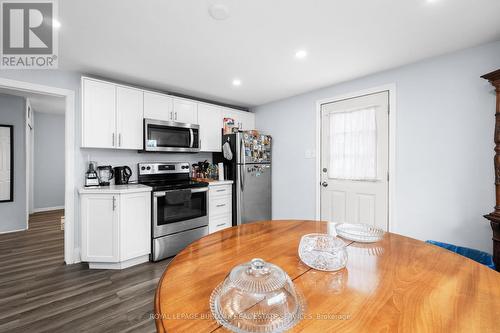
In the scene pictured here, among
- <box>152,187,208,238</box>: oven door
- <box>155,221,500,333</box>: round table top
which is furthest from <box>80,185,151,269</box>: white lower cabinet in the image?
<box>155,221,500,333</box>: round table top

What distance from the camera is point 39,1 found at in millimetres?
1555

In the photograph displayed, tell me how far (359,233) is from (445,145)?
1.75 m

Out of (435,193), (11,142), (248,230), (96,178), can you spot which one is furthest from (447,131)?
(11,142)

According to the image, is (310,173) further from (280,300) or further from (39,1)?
(39,1)

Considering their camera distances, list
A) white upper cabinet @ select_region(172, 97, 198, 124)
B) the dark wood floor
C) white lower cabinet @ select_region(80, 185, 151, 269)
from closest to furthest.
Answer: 1. the dark wood floor
2. white lower cabinet @ select_region(80, 185, 151, 269)
3. white upper cabinet @ select_region(172, 97, 198, 124)

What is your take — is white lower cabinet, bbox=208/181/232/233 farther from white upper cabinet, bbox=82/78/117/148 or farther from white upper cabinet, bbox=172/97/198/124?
white upper cabinet, bbox=82/78/117/148

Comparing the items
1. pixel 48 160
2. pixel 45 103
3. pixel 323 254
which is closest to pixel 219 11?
pixel 323 254

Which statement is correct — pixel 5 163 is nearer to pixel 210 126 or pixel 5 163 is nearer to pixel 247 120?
pixel 210 126

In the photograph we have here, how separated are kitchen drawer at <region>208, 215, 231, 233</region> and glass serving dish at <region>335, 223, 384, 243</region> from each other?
2.29 m

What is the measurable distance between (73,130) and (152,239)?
5.35 feet

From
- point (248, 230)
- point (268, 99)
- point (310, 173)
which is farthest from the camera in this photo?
point (268, 99)

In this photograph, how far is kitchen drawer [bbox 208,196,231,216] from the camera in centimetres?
335

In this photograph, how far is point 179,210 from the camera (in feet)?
9.73

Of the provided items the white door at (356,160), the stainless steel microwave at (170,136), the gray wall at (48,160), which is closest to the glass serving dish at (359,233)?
the white door at (356,160)
